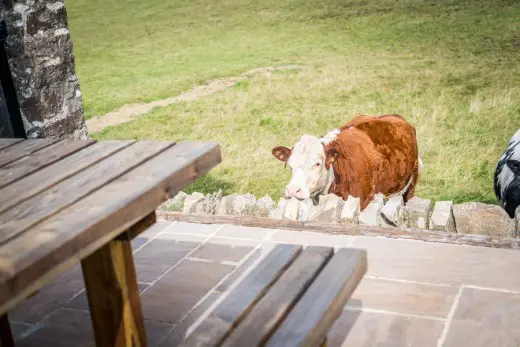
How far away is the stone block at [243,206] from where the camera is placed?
4969 millimetres

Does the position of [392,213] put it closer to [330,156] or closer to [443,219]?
[443,219]

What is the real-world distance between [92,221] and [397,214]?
3.09 metres

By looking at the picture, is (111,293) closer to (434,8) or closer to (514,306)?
(514,306)

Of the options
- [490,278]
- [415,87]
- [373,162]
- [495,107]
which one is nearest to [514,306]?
[490,278]

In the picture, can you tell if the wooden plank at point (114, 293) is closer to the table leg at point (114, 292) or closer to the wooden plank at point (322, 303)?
the table leg at point (114, 292)

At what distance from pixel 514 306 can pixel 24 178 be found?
2420mm

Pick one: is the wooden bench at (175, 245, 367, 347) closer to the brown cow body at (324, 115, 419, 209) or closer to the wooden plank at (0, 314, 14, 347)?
the wooden plank at (0, 314, 14, 347)

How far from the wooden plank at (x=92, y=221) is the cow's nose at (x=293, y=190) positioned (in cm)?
339

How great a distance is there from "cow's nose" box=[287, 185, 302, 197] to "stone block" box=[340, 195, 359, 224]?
98 centimetres

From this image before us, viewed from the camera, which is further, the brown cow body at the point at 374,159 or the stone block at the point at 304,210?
the brown cow body at the point at 374,159

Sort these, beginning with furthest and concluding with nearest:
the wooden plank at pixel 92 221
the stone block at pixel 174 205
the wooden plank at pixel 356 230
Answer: the stone block at pixel 174 205 < the wooden plank at pixel 356 230 < the wooden plank at pixel 92 221

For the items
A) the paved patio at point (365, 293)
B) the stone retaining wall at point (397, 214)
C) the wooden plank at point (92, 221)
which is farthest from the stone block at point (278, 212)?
the wooden plank at point (92, 221)

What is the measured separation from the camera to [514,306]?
10.9 ft

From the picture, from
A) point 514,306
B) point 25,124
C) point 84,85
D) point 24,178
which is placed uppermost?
point 24,178
